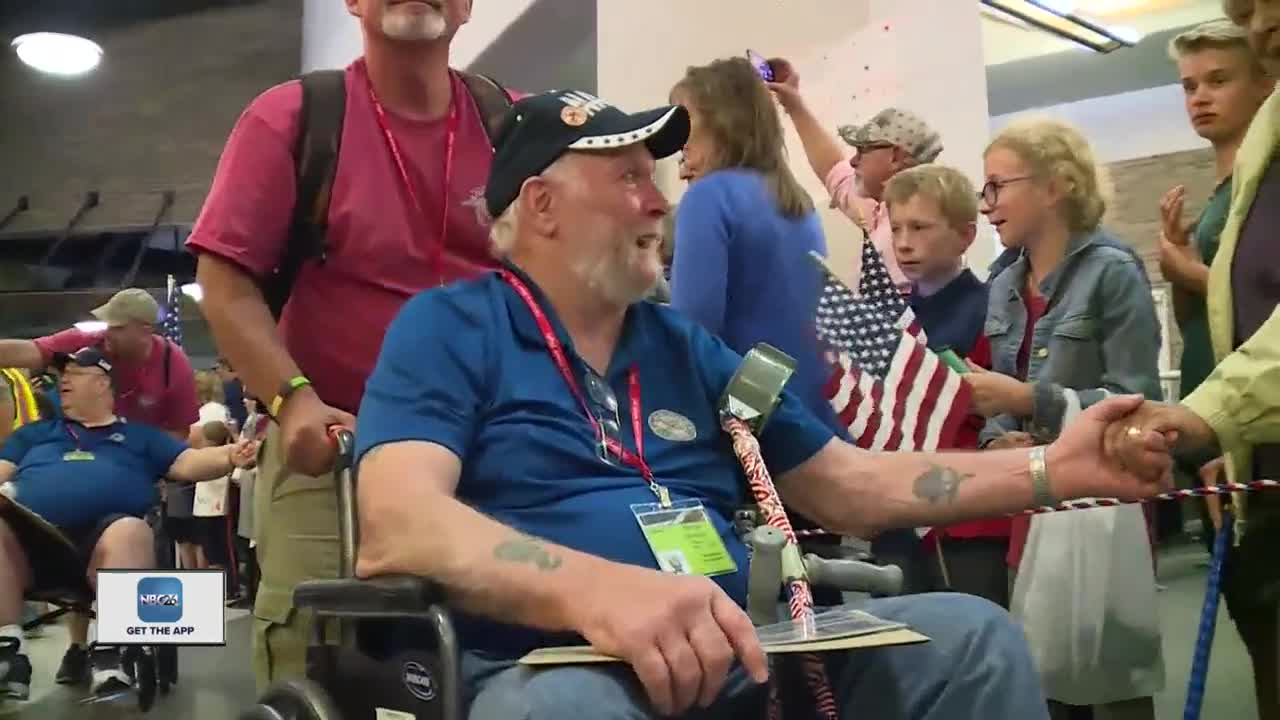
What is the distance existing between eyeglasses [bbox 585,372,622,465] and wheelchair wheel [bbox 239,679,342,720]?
1.35 feet

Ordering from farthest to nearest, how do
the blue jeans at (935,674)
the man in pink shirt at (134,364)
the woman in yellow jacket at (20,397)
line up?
the woman in yellow jacket at (20,397) → the man in pink shirt at (134,364) → the blue jeans at (935,674)

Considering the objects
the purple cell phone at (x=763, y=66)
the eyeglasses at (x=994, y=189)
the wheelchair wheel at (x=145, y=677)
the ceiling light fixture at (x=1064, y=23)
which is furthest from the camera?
the ceiling light fixture at (x=1064, y=23)

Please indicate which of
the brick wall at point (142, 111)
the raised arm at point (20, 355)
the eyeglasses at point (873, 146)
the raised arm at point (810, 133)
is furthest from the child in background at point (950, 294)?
the brick wall at point (142, 111)

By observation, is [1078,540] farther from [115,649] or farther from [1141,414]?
[115,649]

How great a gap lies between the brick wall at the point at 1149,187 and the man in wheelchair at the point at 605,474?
260 inches

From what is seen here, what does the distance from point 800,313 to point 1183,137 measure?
6.84 metres

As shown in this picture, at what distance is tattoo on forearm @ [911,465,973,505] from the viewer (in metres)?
1.49

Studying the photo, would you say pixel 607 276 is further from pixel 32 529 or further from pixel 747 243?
pixel 32 529

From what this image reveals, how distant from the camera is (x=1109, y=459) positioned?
1.50 m

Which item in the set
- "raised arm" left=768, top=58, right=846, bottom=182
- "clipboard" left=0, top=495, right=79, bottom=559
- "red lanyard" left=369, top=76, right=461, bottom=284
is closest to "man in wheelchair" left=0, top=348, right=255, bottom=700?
"clipboard" left=0, top=495, right=79, bottom=559

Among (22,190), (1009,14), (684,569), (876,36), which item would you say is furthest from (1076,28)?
(22,190)

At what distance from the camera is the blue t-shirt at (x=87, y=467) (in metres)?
3.86

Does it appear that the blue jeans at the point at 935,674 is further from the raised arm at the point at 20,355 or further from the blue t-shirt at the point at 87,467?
the raised arm at the point at 20,355

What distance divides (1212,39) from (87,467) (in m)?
3.56
